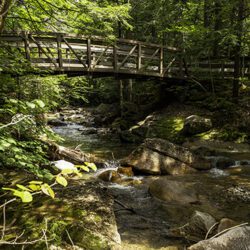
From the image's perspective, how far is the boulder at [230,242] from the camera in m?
3.85

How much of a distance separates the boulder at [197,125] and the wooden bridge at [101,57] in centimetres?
313

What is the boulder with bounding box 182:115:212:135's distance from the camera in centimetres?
1221

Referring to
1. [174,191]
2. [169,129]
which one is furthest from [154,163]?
[169,129]

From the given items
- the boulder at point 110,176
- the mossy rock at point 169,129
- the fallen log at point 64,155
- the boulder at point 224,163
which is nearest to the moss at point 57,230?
the boulder at point 110,176

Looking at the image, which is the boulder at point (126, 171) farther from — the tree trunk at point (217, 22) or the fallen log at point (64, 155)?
the tree trunk at point (217, 22)

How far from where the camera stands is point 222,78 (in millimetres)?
14445

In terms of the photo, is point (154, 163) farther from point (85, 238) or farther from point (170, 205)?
point (85, 238)

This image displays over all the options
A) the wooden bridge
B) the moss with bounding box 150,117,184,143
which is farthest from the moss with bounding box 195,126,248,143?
the wooden bridge

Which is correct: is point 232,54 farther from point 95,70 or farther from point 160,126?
point 95,70

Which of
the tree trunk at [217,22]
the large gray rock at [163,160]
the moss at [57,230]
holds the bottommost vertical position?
the large gray rock at [163,160]

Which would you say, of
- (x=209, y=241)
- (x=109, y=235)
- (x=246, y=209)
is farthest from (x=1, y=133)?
(x=246, y=209)

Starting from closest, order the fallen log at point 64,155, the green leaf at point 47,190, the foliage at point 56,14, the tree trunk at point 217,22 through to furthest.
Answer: the green leaf at point 47,190 → the foliage at point 56,14 → the fallen log at point 64,155 → the tree trunk at point 217,22

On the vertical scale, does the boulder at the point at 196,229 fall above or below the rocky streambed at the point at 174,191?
above

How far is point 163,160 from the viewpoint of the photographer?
9.25m
